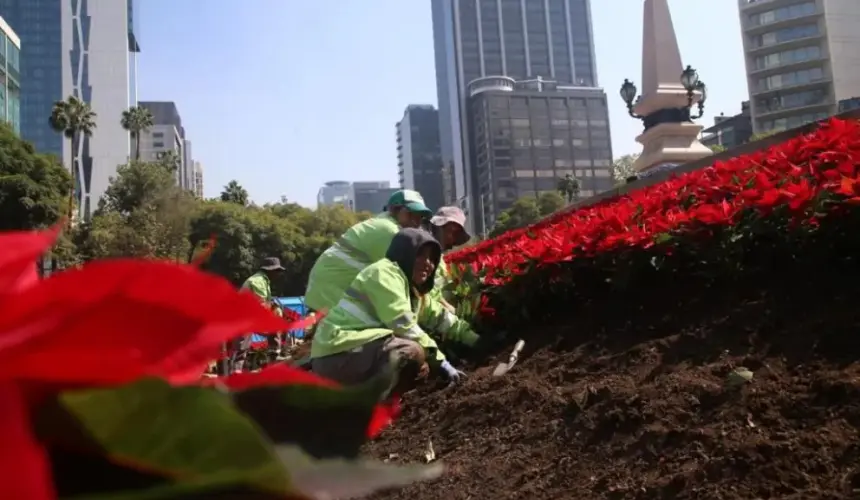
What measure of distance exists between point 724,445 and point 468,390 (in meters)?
1.64

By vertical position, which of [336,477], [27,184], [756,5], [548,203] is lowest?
[336,477]

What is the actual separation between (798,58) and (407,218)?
6178 centimetres

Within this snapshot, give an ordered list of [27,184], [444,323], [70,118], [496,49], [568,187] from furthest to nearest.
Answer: [496,49] < [568,187] < [70,118] < [27,184] < [444,323]

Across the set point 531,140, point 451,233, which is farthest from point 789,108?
point 451,233

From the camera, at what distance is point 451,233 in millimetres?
4969

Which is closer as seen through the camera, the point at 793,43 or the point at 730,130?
the point at 793,43

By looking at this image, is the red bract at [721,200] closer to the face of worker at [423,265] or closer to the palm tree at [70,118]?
the face of worker at [423,265]

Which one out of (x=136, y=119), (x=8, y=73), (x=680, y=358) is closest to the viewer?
(x=680, y=358)

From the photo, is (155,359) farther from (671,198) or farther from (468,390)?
(671,198)

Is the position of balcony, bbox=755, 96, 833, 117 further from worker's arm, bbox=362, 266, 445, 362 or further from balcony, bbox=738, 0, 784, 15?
worker's arm, bbox=362, 266, 445, 362

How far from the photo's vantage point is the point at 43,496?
12.0 inches

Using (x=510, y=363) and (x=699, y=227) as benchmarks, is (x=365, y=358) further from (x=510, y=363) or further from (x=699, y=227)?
(x=699, y=227)

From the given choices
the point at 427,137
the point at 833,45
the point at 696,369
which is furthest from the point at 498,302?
the point at 427,137

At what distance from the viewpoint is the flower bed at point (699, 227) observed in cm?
328
